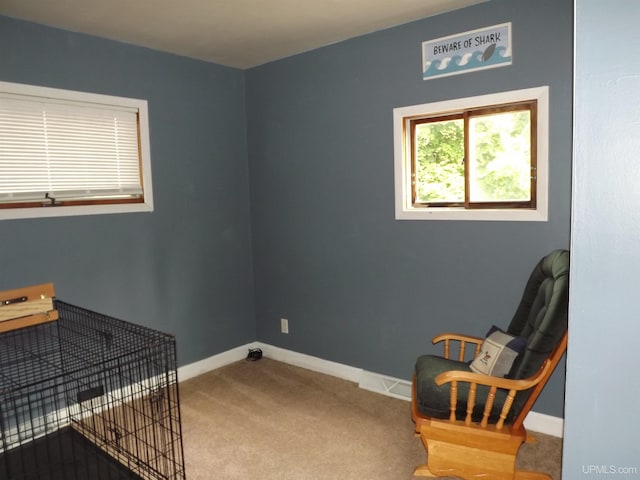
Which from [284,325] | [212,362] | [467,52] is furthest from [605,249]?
[212,362]

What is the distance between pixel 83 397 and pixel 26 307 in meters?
0.68

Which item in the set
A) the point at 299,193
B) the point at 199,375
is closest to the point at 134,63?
the point at 299,193

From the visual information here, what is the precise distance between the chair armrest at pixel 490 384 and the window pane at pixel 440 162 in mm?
1330

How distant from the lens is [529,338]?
7.43 ft

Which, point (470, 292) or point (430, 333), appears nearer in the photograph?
point (470, 292)

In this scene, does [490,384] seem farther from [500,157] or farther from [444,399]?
[500,157]

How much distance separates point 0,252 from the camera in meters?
2.77

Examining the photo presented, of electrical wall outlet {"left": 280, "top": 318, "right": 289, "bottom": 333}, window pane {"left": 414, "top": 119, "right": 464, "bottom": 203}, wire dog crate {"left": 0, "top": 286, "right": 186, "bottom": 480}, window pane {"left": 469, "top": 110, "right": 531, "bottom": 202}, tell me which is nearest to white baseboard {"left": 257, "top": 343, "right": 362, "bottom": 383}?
electrical wall outlet {"left": 280, "top": 318, "right": 289, "bottom": 333}

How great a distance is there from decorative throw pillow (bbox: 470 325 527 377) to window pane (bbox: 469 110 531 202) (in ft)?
2.94

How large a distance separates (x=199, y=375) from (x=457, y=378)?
2.37m

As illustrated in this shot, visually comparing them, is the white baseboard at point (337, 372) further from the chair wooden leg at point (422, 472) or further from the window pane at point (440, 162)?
the window pane at point (440, 162)

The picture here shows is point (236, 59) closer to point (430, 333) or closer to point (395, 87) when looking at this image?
point (395, 87)

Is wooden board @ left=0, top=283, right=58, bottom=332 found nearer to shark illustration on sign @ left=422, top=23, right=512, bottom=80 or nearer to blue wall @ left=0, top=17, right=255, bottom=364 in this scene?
blue wall @ left=0, top=17, right=255, bottom=364

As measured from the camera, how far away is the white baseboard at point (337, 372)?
2.79 meters
